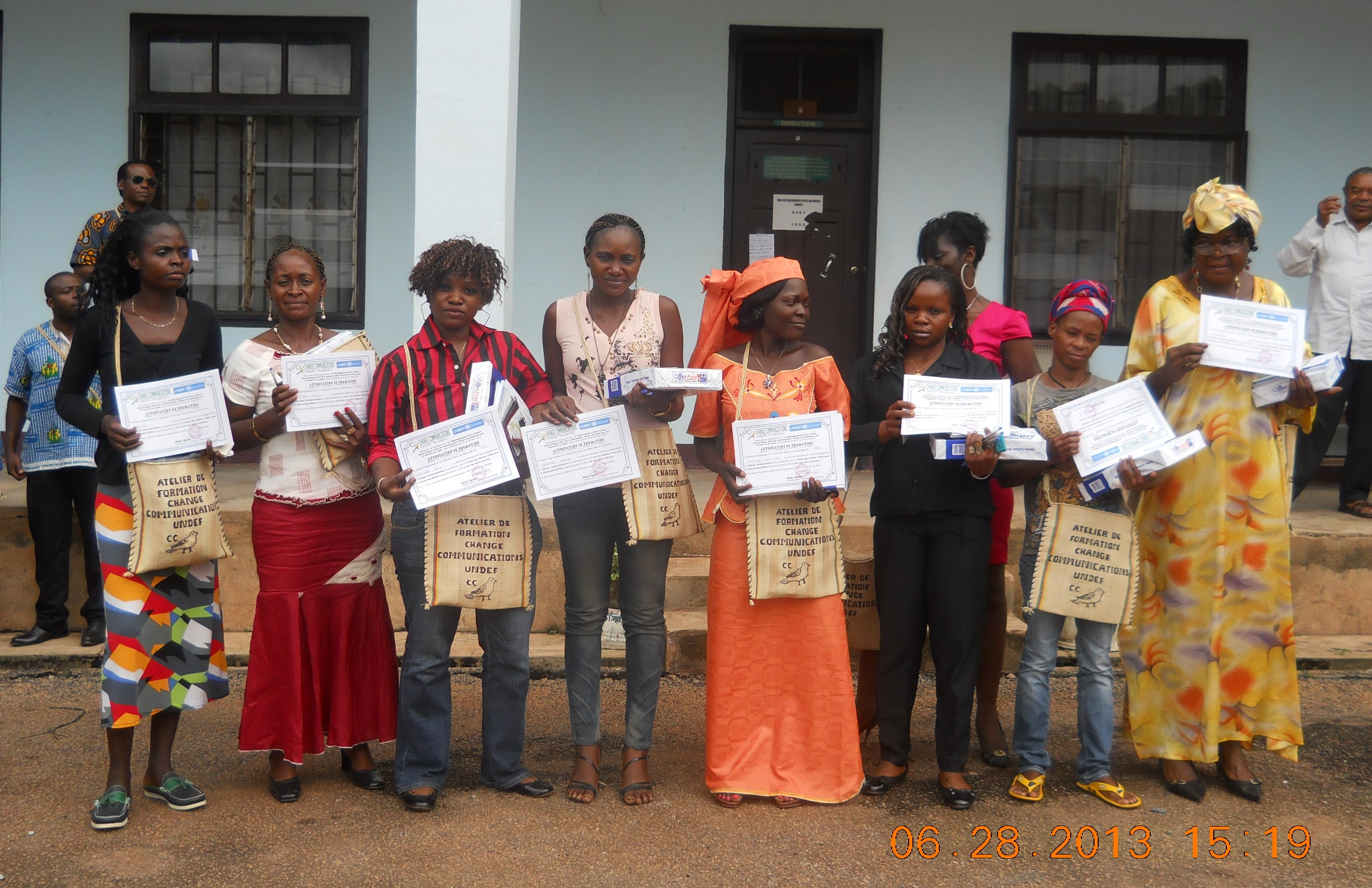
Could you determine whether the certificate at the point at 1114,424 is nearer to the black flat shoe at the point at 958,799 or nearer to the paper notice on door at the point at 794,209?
the black flat shoe at the point at 958,799

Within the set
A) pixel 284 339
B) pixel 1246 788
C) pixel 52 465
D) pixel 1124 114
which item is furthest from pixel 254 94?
pixel 1246 788

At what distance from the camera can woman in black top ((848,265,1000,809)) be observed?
389 cm

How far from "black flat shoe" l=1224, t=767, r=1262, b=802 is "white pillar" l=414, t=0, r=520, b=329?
3415 millimetres


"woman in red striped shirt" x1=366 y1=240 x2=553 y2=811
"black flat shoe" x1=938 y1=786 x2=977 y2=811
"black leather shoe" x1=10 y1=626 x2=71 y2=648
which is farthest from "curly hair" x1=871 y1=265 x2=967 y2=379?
"black leather shoe" x1=10 y1=626 x2=71 y2=648

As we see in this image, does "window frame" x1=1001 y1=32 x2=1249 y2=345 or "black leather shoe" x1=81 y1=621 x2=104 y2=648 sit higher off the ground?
"window frame" x1=1001 y1=32 x2=1249 y2=345

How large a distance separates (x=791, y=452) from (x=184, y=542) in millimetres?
2030

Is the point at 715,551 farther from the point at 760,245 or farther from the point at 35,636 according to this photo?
the point at 760,245

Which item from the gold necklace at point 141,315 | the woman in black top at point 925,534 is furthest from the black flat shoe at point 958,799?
the gold necklace at point 141,315

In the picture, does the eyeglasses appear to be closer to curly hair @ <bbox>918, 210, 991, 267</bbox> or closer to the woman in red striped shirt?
curly hair @ <bbox>918, 210, 991, 267</bbox>

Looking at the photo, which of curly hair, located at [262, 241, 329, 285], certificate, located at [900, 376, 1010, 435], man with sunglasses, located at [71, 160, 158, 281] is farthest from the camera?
man with sunglasses, located at [71, 160, 158, 281]

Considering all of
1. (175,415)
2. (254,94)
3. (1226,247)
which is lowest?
(175,415)

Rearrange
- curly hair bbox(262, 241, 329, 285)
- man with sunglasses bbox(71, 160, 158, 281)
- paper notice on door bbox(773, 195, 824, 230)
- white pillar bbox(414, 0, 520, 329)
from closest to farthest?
curly hair bbox(262, 241, 329, 285) → white pillar bbox(414, 0, 520, 329) → man with sunglasses bbox(71, 160, 158, 281) → paper notice on door bbox(773, 195, 824, 230)

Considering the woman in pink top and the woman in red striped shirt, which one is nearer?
the woman in red striped shirt

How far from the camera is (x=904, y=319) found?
3.93 meters
